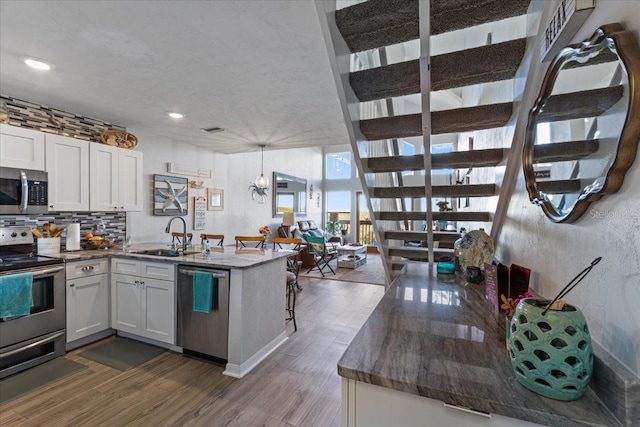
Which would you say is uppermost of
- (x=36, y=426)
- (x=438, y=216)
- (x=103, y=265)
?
(x=438, y=216)

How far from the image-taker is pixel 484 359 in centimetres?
93

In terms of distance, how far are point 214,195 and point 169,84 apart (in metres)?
3.05

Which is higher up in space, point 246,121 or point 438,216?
point 246,121

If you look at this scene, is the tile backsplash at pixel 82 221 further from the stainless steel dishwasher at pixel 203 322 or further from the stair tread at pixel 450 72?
the stair tread at pixel 450 72

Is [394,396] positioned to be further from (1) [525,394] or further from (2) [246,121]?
(2) [246,121]

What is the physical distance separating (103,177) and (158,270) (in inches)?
56.8

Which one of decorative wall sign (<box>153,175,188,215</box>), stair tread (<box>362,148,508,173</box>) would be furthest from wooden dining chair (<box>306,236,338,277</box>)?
stair tread (<box>362,148,508,173</box>)

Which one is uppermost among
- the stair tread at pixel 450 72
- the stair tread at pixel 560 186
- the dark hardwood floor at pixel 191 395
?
the stair tread at pixel 450 72

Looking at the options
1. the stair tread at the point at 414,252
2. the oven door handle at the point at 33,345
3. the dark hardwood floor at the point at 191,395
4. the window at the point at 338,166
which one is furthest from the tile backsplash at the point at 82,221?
the window at the point at 338,166

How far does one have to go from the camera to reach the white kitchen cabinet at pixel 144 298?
277cm

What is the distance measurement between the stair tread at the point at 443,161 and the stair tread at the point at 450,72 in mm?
489

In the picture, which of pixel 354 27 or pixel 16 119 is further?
pixel 16 119

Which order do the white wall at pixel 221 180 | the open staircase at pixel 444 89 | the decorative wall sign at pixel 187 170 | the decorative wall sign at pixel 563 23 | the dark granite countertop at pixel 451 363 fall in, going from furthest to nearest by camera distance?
1. the decorative wall sign at pixel 187 170
2. the white wall at pixel 221 180
3. the open staircase at pixel 444 89
4. the decorative wall sign at pixel 563 23
5. the dark granite countertop at pixel 451 363

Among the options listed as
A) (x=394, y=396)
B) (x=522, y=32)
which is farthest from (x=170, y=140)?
(x=394, y=396)
